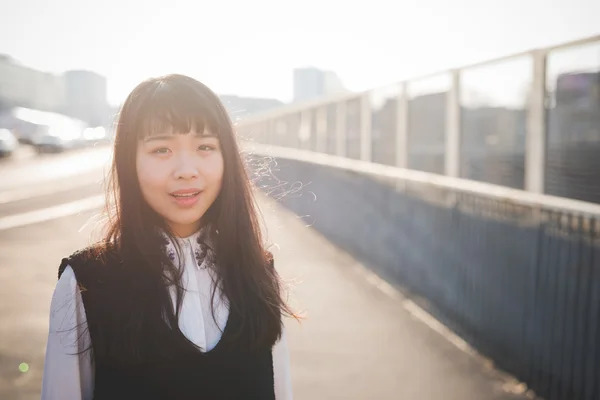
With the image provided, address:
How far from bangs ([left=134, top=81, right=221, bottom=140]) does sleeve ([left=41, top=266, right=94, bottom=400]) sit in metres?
0.46

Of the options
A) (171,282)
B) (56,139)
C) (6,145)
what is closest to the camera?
(171,282)

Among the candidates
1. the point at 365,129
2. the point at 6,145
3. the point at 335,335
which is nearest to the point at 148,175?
the point at 335,335

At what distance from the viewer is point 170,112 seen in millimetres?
2143

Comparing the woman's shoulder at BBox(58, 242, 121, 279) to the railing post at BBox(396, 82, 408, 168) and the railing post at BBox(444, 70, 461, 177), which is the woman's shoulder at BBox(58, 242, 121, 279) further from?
the railing post at BBox(396, 82, 408, 168)

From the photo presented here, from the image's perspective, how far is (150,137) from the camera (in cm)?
213

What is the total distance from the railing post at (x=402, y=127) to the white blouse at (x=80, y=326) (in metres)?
6.54

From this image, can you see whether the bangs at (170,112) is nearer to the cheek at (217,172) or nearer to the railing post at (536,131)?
the cheek at (217,172)

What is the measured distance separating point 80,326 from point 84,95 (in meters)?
140

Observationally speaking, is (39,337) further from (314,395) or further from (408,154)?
(408,154)

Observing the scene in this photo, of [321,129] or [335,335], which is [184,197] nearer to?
[335,335]

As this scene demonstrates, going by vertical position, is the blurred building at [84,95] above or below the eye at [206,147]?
above

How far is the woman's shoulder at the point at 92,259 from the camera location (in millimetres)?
2018

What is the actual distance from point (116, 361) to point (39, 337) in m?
4.02

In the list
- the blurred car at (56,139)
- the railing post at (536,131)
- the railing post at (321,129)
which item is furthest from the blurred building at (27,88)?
the railing post at (536,131)
